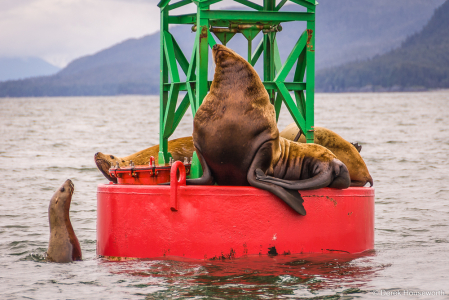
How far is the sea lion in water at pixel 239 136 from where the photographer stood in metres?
7.15

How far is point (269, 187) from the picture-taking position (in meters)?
6.84

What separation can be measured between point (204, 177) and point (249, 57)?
2790mm

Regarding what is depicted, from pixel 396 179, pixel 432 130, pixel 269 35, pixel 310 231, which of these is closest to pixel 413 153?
pixel 396 179

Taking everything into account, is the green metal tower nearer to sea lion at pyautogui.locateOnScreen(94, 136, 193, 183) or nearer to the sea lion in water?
sea lion at pyautogui.locateOnScreen(94, 136, 193, 183)

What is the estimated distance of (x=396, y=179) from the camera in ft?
58.1

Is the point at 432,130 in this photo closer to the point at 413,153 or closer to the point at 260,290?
the point at 413,153

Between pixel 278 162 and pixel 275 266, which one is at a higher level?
pixel 278 162

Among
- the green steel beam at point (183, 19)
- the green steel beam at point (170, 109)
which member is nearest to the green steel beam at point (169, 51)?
the green steel beam at point (170, 109)

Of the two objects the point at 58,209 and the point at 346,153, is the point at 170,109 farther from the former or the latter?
the point at 346,153

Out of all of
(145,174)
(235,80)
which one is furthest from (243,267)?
(235,80)

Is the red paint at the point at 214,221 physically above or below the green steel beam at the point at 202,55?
below

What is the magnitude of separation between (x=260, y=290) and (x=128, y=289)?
136 centimetres

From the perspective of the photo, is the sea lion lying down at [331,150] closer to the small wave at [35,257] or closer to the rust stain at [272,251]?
the small wave at [35,257]

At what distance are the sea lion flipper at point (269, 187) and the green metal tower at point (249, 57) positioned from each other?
91cm
